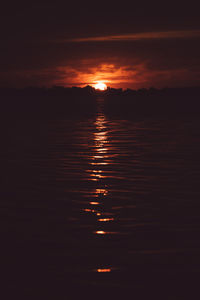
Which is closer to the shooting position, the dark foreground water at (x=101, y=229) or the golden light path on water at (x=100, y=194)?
A: the dark foreground water at (x=101, y=229)

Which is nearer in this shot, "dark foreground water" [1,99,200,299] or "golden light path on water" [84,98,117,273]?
"dark foreground water" [1,99,200,299]

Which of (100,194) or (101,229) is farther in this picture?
(100,194)

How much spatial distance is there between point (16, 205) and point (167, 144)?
1885cm

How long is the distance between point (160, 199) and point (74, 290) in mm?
7198

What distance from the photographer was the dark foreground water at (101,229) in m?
9.12

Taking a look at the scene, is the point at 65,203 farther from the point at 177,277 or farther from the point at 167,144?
the point at 167,144

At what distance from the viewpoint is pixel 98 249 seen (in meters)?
10.9

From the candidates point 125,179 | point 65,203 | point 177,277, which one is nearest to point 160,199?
point 65,203

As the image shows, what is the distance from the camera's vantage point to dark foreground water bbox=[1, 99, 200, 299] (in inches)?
359

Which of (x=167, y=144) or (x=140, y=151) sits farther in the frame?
(x=167, y=144)

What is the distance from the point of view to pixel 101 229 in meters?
12.4

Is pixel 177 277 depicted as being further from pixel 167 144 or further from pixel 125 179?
pixel 167 144

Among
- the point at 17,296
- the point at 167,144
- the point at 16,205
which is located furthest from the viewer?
the point at 167,144

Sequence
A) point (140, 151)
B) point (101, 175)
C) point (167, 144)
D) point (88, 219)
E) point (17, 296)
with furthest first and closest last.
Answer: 1. point (167, 144)
2. point (140, 151)
3. point (101, 175)
4. point (88, 219)
5. point (17, 296)
